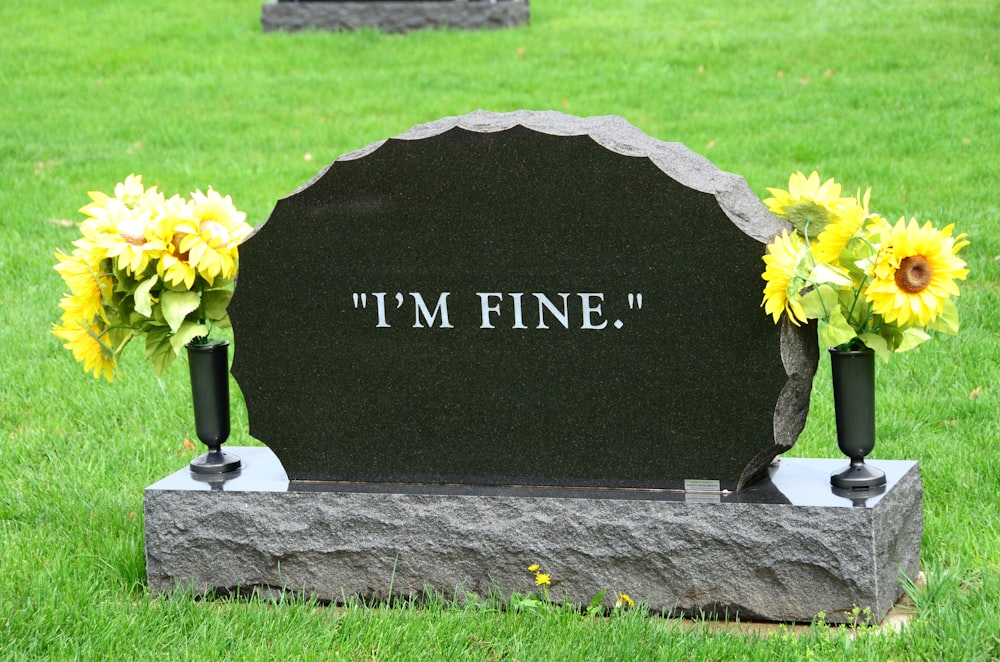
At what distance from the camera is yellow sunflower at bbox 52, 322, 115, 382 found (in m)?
3.52

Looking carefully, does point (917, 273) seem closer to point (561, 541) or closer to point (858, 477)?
point (858, 477)

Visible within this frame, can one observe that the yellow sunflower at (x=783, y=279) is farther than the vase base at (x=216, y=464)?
No

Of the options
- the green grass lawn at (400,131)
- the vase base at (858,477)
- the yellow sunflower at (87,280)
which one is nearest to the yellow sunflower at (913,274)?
the vase base at (858,477)

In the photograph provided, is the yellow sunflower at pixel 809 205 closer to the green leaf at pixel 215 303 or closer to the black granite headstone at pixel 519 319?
the black granite headstone at pixel 519 319

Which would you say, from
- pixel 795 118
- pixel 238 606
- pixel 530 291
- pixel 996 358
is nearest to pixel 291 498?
pixel 238 606

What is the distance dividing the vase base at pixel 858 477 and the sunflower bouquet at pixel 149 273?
179 centimetres

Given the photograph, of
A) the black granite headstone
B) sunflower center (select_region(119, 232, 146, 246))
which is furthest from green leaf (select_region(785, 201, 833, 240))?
sunflower center (select_region(119, 232, 146, 246))

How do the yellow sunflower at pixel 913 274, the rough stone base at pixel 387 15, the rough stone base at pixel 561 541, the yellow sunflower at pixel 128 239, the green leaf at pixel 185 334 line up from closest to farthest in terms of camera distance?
the yellow sunflower at pixel 913 274, the rough stone base at pixel 561 541, the yellow sunflower at pixel 128 239, the green leaf at pixel 185 334, the rough stone base at pixel 387 15

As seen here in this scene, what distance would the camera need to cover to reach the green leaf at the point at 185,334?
3.51 meters

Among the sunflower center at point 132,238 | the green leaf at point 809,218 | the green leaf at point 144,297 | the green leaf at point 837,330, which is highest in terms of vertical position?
the sunflower center at point 132,238

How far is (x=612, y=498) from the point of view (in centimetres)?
329

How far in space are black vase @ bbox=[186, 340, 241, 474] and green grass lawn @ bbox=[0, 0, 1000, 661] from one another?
0.36 metres

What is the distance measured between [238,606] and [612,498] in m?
1.06

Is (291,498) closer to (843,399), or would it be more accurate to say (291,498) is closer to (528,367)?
(528,367)
